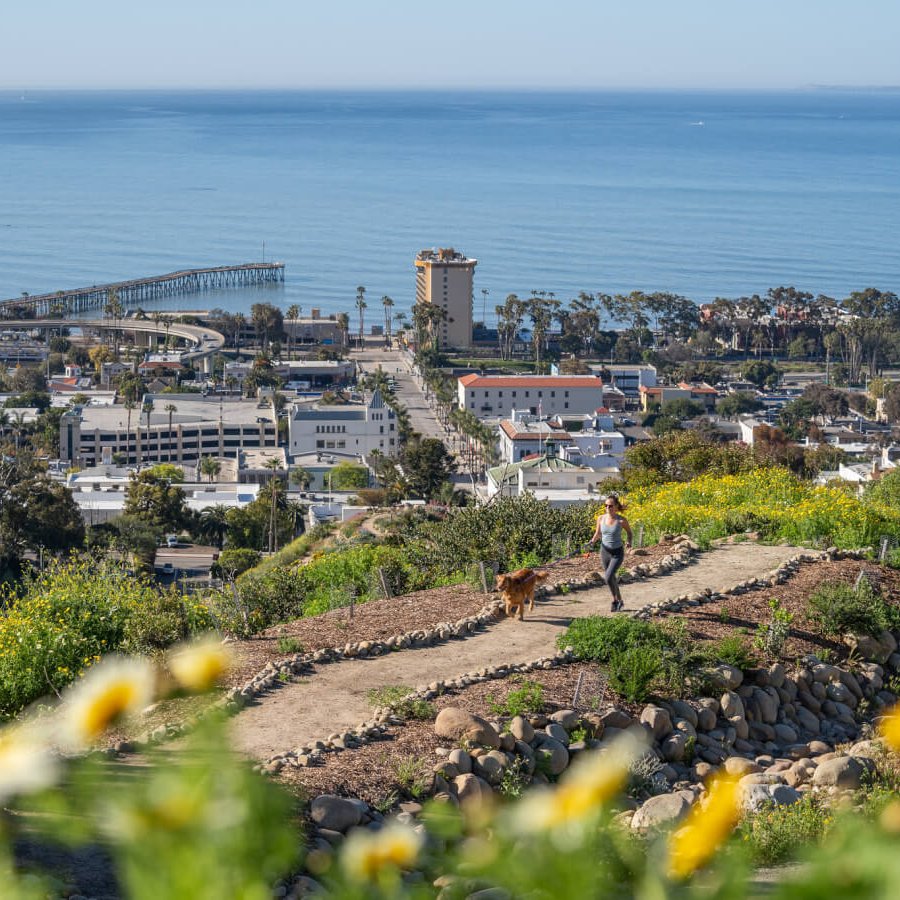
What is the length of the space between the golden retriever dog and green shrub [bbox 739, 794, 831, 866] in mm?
3039

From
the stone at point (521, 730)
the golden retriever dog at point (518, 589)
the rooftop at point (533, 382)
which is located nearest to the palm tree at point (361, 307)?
the rooftop at point (533, 382)

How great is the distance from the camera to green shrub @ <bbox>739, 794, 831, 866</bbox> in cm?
595

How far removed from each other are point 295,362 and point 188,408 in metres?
14.6

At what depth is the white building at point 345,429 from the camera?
53156 mm

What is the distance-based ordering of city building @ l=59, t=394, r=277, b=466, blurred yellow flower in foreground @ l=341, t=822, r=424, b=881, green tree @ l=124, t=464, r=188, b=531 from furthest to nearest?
1. city building @ l=59, t=394, r=277, b=466
2. green tree @ l=124, t=464, r=188, b=531
3. blurred yellow flower in foreground @ l=341, t=822, r=424, b=881

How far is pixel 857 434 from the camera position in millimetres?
55094

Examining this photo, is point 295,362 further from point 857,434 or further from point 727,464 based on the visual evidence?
point 727,464

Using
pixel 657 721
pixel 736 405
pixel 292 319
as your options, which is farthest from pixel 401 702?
pixel 292 319

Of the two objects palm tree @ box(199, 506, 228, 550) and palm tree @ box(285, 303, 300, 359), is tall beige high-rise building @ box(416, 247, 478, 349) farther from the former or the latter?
palm tree @ box(199, 506, 228, 550)

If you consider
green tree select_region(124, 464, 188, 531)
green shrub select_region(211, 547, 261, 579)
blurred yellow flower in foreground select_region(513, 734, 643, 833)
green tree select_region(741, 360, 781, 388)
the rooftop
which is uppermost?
blurred yellow flower in foreground select_region(513, 734, 643, 833)

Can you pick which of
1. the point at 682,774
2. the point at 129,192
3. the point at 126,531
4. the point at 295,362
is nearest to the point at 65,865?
the point at 682,774

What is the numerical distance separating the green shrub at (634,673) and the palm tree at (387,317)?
236ft

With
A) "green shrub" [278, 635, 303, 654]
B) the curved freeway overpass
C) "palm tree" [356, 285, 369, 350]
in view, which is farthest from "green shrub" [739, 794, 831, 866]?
"palm tree" [356, 285, 369, 350]

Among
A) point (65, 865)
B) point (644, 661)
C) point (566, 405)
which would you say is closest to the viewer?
point (65, 865)
